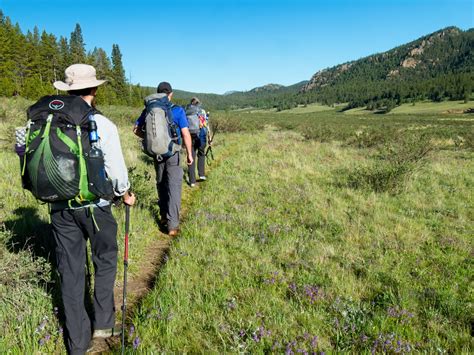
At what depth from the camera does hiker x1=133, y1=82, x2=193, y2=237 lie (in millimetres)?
5328

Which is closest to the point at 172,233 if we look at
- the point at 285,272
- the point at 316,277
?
the point at 285,272

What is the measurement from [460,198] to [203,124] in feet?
23.2

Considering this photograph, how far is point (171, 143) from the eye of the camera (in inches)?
219

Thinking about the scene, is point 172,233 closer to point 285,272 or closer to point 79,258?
point 285,272

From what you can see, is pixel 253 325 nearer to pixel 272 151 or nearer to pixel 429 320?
pixel 429 320

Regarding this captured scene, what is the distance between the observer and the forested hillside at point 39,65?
48.2 meters

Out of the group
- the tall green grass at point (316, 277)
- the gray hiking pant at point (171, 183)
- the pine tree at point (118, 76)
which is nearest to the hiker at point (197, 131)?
the tall green grass at point (316, 277)

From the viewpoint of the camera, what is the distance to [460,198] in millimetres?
7684

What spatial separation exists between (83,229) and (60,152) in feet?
2.65

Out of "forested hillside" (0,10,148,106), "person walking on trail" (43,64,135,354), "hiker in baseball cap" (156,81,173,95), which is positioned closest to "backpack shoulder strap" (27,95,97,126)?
"person walking on trail" (43,64,135,354)

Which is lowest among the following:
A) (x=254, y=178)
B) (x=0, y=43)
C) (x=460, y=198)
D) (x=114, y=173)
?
(x=460, y=198)

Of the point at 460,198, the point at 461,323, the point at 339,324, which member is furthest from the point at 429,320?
the point at 460,198

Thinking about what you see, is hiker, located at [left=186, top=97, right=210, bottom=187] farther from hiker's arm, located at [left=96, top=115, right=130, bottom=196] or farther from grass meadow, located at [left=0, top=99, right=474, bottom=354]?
hiker's arm, located at [left=96, top=115, right=130, bottom=196]

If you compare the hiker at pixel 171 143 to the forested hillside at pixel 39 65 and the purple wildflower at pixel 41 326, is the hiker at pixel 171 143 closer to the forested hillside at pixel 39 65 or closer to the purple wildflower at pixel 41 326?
the purple wildflower at pixel 41 326
